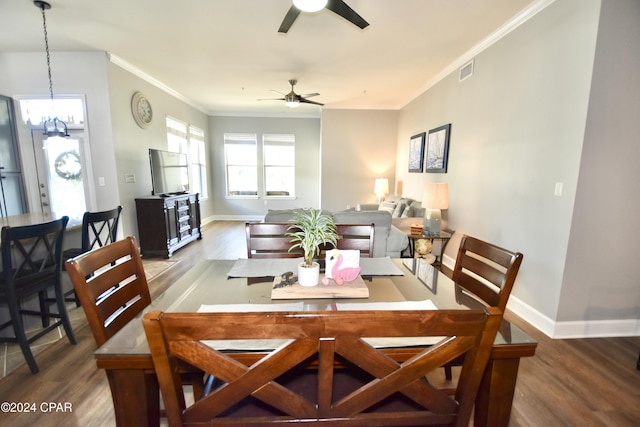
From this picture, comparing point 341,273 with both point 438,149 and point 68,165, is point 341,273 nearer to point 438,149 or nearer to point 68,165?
point 438,149

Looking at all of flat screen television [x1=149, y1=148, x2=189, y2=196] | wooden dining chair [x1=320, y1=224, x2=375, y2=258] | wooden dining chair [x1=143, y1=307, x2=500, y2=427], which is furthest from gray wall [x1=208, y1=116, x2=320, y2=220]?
wooden dining chair [x1=143, y1=307, x2=500, y2=427]

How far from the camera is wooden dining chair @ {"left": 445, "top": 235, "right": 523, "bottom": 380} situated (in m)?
1.13

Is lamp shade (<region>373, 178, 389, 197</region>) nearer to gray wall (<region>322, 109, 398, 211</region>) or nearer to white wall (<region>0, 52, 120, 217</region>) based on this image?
gray wall (<region>322, 109, 398, 211</region>)

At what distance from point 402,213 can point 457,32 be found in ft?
8.34

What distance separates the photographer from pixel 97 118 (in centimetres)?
358

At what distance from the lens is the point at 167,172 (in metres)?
4.63

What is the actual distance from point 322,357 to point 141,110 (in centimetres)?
494

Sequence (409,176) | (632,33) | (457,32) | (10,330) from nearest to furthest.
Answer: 1. (632,33)
2. (10,330)
3. (457,32)
4. (409,176)

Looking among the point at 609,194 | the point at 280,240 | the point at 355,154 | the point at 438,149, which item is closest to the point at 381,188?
the point at 355,154

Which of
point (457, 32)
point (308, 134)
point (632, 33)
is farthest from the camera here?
point (308, 134)

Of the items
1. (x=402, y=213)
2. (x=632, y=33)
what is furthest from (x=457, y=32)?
(x=402, y=213)

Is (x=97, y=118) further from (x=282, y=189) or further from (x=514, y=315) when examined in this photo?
(x=514, y=315)

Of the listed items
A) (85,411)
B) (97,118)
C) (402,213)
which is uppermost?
(97,118)

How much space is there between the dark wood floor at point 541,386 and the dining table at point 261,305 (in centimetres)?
87
